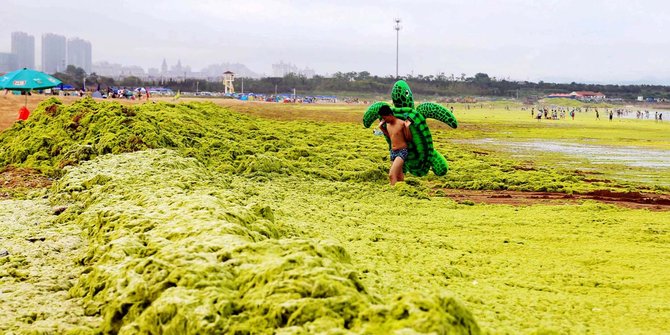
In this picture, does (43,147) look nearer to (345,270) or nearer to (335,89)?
(345,270)

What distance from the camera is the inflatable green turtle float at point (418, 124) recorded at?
966 cm

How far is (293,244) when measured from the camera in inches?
128

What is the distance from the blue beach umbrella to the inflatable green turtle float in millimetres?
13523

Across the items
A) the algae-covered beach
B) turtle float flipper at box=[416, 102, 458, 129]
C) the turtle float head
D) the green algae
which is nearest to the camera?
the green algae

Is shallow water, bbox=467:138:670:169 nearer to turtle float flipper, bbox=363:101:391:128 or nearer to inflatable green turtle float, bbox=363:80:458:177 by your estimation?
inflatable green turtle float, bbox=363:80:458:177

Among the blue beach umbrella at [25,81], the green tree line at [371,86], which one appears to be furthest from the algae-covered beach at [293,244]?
the green tree line at [371,86]

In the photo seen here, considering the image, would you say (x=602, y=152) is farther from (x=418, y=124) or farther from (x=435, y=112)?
(x=418, y=124)

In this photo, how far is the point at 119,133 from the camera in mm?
9531

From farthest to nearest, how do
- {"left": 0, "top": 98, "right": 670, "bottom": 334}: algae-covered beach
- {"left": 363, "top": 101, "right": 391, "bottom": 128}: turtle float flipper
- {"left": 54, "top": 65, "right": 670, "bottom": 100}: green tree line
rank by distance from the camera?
{"left": 54, "top": 65, "right": 670, "bottom": 100}: green tree line
{"left": 363, "top": 101, "right": 391, "bottom": 128}: turtle float flipper
{"left": 0, "top": 98, "right": 670, "bottom": 334}: algae-covered beach

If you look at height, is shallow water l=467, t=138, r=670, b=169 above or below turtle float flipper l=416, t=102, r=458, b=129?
→ below

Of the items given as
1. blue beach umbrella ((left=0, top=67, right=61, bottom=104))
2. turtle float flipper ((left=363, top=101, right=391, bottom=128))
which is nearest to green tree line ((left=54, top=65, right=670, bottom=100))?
blue beach umbrella ((left=0, top=67, right=61, bottom=104))

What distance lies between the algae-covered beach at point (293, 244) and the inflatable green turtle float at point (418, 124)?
1.47 feet

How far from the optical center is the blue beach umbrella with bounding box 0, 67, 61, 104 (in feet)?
62.6

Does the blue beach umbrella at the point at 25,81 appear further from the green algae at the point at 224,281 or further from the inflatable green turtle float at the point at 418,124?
the green algae at the point at 224,281
